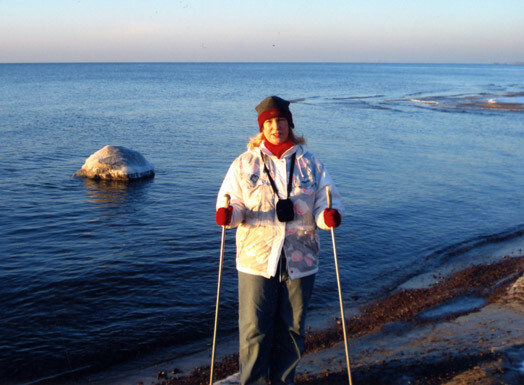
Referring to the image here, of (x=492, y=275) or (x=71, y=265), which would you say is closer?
(x=492, y=275)

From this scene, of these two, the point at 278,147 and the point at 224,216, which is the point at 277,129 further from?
the point at 224,216

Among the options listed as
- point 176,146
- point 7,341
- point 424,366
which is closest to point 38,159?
point 176,146

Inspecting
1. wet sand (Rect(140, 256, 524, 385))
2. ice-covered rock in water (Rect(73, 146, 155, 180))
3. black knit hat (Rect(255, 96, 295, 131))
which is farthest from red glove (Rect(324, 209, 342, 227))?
ice-covered rock in water (Rect(73, 146, 155, 180))

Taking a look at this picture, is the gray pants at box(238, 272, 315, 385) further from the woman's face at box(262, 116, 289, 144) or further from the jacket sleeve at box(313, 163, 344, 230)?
the woman's face at box(262, 116, 289, 144)

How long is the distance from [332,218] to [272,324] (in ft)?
3.22

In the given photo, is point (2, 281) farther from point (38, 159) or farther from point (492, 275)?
point (38, 159)

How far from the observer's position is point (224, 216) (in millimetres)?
3785

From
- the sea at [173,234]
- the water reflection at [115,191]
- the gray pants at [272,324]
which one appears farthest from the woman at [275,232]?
the water reflection at [115,191]

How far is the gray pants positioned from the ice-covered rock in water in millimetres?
12495

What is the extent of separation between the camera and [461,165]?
1928cm

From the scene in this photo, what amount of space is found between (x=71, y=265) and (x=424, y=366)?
6.51m

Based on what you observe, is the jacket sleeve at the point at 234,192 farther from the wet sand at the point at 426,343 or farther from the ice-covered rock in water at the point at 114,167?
the ice-covered rock in water at the point at 114,167

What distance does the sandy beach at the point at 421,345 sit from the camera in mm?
4969

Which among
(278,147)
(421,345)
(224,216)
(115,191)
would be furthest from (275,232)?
(115,191)
